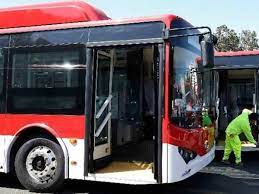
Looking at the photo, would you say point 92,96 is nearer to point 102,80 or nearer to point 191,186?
point 102,80

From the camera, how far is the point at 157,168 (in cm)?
704

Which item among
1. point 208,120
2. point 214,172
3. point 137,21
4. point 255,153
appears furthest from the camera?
point 255,153

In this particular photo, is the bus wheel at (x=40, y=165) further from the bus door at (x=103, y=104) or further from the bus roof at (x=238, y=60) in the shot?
the bus roof at (x=238, y=60)

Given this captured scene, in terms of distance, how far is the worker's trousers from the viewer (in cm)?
1108

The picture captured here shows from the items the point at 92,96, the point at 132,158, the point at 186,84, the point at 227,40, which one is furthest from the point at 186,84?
the point at 227,40

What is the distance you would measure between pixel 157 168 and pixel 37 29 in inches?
133

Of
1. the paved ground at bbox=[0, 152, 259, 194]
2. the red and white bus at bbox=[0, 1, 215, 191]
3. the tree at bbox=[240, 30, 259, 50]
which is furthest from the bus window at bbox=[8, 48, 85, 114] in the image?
the tree at bbox=[240, 30, 259, 50]

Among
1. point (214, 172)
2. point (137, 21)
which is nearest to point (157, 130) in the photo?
point (137, 21)

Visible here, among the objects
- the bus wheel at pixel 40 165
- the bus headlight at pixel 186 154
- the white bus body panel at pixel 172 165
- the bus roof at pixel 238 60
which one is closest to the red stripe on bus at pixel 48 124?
the bus wheel at pixel 40 165

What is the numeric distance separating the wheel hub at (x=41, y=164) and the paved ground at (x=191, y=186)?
16.9 inches

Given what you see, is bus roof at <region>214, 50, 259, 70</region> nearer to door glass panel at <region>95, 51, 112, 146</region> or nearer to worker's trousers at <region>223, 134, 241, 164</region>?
worker's trousers at <region>223, 134, 241, 164</region>

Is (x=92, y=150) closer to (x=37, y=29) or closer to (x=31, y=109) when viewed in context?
(x=31, y=109)

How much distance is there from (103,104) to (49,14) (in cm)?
204

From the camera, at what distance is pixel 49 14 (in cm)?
870
